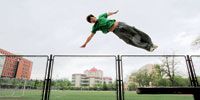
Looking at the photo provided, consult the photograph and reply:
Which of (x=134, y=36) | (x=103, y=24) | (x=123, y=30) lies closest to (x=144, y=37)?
(x=134, y=36)

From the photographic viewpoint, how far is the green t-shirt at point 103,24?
465 centimetres

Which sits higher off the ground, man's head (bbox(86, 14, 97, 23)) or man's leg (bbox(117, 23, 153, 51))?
man's head (bbox(86, 14, 97, 23))

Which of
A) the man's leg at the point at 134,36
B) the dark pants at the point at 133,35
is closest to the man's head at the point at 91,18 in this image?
the dark pants at the point at 133,35

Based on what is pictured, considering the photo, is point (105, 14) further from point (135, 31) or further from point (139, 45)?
point (139, 45)

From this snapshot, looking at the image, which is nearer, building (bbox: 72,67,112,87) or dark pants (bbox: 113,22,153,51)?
dark pants (bbox: 113,22,153,51)

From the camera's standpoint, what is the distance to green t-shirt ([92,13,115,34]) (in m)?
4.65

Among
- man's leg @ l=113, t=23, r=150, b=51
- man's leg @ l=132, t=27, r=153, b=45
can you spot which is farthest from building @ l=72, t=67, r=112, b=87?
man's leg @ l=132, t=27, r=153, b=45

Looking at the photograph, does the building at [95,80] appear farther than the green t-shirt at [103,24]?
Yes

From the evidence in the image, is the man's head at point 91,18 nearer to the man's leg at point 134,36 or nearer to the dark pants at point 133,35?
the dark pants at point 133,35

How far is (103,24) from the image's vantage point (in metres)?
4.66

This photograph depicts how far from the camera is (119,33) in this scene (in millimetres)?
4754

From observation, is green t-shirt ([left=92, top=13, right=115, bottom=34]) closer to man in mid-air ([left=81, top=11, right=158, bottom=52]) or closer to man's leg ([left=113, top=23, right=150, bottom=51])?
man in mid-air ([left=81, top=11, right=158, bottom=52])

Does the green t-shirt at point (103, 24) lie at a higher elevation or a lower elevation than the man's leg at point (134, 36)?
higher

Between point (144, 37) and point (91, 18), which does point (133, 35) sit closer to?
point (144, 37)
